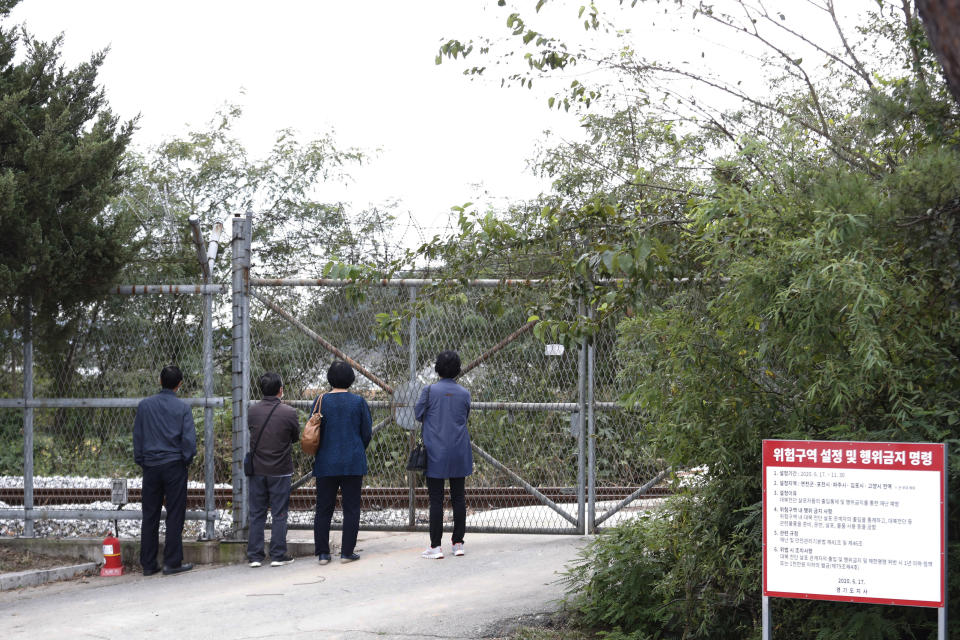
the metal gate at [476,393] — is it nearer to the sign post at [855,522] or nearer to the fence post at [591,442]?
the fence post at [591,442]

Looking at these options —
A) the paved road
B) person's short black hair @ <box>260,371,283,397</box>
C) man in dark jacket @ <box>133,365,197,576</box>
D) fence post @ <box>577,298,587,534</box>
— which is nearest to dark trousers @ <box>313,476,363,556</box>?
the paved road

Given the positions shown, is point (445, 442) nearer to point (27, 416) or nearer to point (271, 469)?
point (271, 469)

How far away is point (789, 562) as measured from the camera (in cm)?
454

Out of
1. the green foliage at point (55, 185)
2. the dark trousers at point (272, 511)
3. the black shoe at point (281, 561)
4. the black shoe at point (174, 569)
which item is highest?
the green foliage at point (55, 185)

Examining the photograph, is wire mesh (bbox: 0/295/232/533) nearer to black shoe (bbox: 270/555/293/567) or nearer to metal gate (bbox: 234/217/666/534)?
metal gate (bbox: 234/217/666/534)

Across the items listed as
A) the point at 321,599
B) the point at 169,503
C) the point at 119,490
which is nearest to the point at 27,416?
the point at 119,490

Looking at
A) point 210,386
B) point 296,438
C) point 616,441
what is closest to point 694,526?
point 616,441

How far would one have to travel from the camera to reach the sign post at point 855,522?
4285 millimetres

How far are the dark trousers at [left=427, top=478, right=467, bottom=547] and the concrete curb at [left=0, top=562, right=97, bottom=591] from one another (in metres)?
3.16

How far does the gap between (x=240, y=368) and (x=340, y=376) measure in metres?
0.94

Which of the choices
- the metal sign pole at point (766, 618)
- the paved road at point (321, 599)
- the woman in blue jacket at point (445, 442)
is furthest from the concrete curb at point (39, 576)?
the metal sign pole at point (766, 618)

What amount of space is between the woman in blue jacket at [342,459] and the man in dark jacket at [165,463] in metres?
1.13

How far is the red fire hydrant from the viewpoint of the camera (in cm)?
862

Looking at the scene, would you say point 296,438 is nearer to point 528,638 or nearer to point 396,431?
point 396,431
